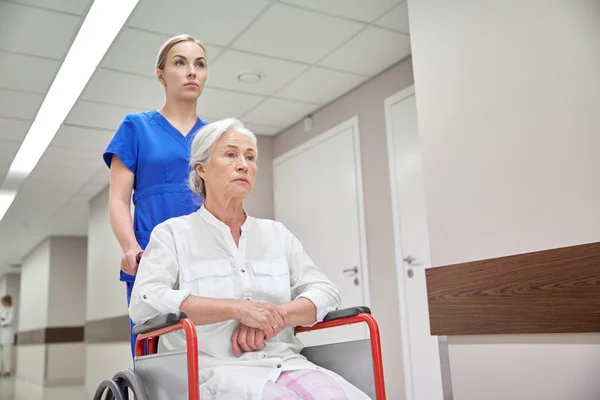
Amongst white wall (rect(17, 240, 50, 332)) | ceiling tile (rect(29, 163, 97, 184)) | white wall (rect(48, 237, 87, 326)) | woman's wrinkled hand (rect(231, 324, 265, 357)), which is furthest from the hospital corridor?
white wall (rect(17, 240, 50, 332))

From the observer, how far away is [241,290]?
1.58 meters

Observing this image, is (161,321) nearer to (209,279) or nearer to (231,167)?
(209,279)

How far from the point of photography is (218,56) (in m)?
4.22

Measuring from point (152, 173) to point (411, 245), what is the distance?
2819 mm

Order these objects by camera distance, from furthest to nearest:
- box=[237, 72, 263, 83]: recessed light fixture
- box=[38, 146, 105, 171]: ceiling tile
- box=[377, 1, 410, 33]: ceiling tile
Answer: box=[38, 146, 105, 171]: ceiling tile → box=[237, 72, 263, 83]: recessed light fixture → box=[377, 1, 410, 33]: ceiling tile

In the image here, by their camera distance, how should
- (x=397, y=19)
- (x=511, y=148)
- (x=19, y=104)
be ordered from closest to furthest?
(x=511, y=148), (x=397, y=19), (x=19, y=104)

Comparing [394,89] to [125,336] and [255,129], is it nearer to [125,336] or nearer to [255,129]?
[255,129]

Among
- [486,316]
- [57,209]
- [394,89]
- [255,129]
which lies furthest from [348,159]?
[57,209]

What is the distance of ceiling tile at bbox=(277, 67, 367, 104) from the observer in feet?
15.2

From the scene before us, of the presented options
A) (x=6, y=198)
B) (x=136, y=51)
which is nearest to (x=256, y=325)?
(x=136, y=51)

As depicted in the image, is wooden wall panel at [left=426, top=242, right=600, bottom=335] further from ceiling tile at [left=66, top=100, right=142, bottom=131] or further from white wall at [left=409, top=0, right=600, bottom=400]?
ceiling tile at [left=66, top=100, right=142, bottom=131]

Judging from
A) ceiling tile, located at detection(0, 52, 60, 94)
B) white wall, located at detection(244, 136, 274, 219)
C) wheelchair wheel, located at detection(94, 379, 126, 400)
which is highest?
ceiling tile, located at detection(0, 52, 60, 94)

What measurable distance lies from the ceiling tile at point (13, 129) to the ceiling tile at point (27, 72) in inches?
29.0

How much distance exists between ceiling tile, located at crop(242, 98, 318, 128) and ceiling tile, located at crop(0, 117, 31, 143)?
82.6 inches
